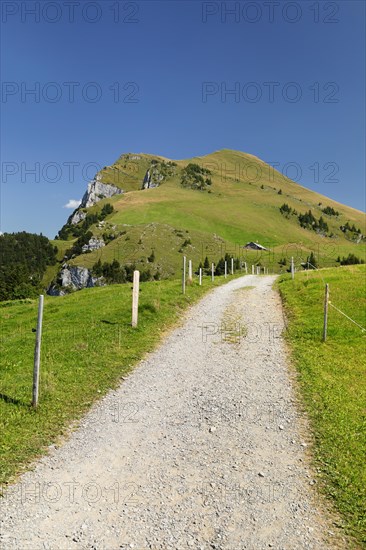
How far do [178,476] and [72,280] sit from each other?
178324mm

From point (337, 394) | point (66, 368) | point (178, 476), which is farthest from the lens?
point (66, 368)

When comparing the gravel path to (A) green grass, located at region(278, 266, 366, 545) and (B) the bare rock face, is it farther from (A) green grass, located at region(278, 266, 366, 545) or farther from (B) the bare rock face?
(B) the bare rock face

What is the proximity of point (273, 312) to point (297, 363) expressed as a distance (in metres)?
10.1

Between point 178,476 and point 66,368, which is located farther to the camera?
point 66,368

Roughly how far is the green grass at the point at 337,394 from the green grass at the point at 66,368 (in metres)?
6.34

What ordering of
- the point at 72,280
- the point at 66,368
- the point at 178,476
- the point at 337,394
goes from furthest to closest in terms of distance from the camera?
the point at 72,280
the point at 66,368
the point at 337,394
the point at 178,476

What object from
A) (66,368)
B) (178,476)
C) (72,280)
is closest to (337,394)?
(178,476)

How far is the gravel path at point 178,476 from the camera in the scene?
5543 millimetres

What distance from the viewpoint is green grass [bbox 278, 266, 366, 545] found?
6.60 meters

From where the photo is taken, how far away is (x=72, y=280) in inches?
6934

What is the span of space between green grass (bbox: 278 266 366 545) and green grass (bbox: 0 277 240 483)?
6338 mm

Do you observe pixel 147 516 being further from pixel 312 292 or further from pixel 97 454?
pixel 312 292

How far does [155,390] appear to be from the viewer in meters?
11.4

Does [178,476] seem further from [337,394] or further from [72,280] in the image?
[72,280]
